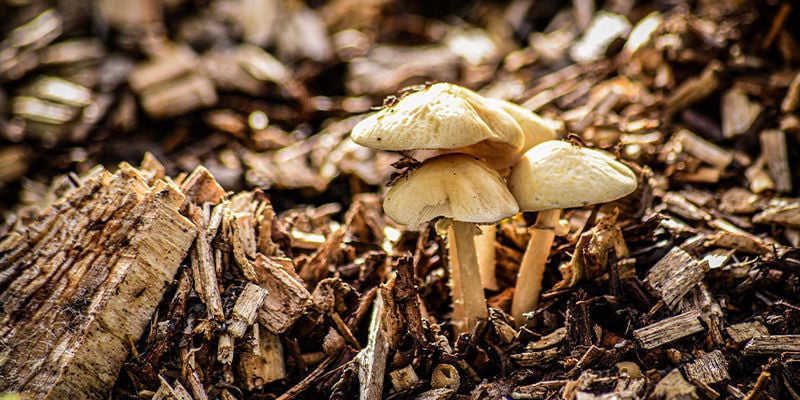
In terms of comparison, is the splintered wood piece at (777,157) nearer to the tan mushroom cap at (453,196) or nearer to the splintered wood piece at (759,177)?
the splintered wood piece at (759,177)

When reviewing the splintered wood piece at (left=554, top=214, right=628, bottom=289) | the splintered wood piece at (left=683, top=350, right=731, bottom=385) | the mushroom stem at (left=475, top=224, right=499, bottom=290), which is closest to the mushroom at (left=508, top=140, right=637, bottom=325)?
the splintered wood piece at (left=554, top=214, right=628, bottom=289)

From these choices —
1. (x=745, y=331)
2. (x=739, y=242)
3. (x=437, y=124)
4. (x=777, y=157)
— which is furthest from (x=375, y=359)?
(x=777, y=157)

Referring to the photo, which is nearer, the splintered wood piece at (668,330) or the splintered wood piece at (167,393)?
the splintered wood piece at (167,393)

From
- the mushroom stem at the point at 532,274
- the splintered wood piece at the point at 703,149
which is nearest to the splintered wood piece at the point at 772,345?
the mushroom stem at the point at 532,274

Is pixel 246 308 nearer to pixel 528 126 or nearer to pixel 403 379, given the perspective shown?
pixel 403 379

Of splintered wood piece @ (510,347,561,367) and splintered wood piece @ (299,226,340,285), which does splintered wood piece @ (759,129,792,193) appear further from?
splintered wood piece @ (299,226,340,285)
